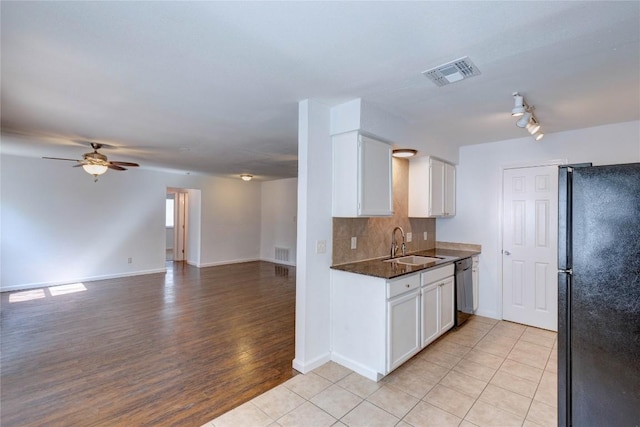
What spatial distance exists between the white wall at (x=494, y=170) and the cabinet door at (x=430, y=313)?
153 cm

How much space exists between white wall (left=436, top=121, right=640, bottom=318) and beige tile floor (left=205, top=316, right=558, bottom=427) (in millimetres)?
1198

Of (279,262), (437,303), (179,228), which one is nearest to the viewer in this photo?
(437,303)

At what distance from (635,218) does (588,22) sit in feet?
3.74

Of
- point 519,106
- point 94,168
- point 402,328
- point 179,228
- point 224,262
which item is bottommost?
point 224,262

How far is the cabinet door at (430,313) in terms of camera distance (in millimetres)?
2908

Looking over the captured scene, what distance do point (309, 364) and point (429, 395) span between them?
1024 millimetres

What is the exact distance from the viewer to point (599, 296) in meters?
1.24

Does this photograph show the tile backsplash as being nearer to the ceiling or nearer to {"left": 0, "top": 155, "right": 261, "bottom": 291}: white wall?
the ceiling

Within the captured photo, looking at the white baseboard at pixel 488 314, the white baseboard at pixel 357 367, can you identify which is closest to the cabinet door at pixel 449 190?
the white baseboard at pixel 488 314

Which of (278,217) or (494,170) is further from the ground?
(494,170)

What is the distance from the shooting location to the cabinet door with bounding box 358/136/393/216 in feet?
9.10

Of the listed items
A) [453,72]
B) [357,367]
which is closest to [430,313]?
[357,367]

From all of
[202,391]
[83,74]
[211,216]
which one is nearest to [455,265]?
[202,391]

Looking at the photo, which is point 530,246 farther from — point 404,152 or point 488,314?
point 404,152
